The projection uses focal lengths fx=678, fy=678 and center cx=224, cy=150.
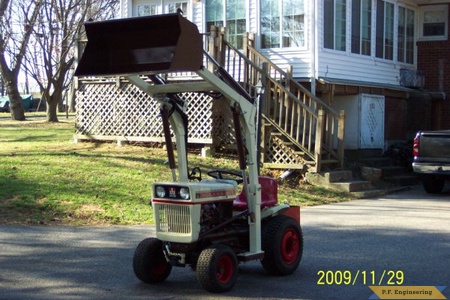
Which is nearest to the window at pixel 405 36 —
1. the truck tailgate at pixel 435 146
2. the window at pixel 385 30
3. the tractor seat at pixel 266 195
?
the window at pixel 385 30

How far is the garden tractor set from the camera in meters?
6.52

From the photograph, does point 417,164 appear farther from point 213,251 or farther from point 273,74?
point 213,251

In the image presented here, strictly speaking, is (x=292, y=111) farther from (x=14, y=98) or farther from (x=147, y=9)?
(x=14, y=98)

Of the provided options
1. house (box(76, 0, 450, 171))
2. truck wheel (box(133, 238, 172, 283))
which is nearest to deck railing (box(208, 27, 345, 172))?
house (box(76, 0, 450, 171))

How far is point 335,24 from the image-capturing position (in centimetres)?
1808

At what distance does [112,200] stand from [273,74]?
22.0 ft

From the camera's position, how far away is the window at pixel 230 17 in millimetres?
18688

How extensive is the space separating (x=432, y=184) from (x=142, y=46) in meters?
11.2

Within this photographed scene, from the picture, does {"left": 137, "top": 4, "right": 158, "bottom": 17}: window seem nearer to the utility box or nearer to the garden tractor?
the utility box

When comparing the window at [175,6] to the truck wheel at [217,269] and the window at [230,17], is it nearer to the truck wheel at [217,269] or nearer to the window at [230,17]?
the window at [230,17]

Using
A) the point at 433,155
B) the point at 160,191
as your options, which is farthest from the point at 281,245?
the point at 433,155

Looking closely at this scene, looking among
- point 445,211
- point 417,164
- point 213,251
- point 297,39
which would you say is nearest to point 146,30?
point 213,251

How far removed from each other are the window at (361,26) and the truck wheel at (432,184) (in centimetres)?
458

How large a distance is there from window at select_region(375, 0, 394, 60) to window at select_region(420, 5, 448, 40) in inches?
71.5
